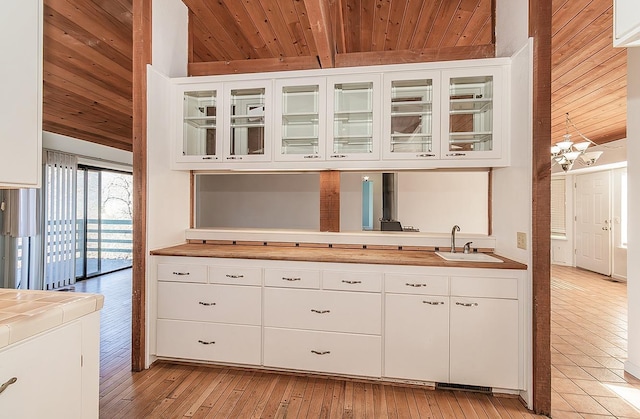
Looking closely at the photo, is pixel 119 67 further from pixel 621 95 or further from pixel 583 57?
pixel 621 95

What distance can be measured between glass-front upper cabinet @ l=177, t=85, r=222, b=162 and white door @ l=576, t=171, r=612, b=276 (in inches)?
269

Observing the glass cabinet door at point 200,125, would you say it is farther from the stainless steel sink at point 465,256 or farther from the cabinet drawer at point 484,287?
the cabinet drawer at point 484,287

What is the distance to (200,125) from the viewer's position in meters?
2.82

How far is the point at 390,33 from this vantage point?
3.22 m

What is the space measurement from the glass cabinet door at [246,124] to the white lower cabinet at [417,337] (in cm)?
164

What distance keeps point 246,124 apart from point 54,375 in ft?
7.03

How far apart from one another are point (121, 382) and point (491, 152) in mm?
3184

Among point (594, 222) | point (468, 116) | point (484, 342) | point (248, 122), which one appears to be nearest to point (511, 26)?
point (468, 116)

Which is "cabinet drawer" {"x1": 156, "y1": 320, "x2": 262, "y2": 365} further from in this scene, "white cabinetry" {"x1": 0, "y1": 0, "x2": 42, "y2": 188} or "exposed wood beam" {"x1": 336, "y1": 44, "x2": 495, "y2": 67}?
"exposed wood beam" {"x1": 336, "y1": 44, "x2": 495, "y2": 67}

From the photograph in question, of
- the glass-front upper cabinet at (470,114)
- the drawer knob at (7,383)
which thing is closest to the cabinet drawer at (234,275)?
the drawer knob at (7,383)

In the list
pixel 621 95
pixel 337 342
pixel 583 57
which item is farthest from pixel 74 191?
pixel 621 95

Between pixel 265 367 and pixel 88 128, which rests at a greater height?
pixel 88 128

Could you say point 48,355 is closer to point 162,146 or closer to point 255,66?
point 162,146

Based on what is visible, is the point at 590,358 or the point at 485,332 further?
the point at 590,358
